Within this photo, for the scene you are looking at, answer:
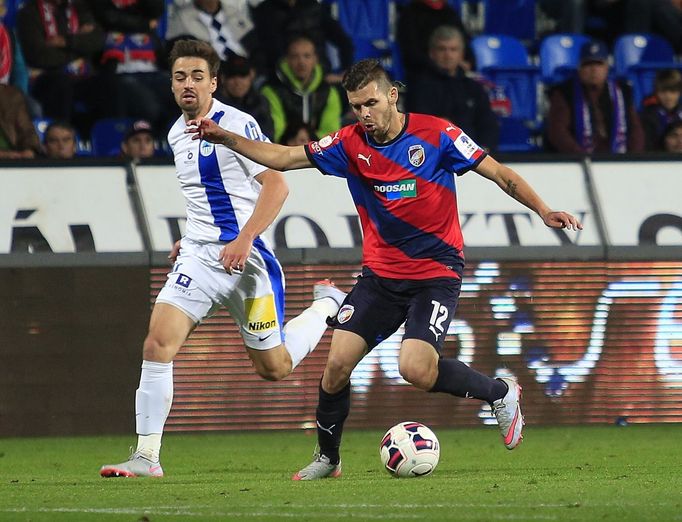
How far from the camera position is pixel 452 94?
42.0ft

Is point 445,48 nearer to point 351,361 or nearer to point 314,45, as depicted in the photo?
point 314,45

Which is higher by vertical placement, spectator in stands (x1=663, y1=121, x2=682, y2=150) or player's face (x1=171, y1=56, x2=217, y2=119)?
player's face (x1=171, y1=56, x2=217, y2=119)

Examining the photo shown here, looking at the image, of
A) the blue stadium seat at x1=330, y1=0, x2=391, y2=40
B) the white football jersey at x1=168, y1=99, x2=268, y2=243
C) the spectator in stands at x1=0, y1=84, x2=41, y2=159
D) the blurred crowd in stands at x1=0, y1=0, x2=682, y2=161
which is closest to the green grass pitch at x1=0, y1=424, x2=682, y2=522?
the white football jersey at x1=168, y1=99, x2=268, y2=243

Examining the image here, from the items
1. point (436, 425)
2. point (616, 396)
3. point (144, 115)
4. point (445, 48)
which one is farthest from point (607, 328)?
point (144, 115)

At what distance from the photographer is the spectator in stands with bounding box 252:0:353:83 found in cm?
1338

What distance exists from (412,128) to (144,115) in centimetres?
560

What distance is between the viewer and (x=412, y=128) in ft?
24.7

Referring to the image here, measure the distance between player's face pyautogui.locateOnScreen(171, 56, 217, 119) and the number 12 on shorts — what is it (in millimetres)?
1596

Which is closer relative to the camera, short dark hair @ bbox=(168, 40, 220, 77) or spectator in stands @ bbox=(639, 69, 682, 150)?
short dark hair @ bbox=(168, 40, 220, 77)

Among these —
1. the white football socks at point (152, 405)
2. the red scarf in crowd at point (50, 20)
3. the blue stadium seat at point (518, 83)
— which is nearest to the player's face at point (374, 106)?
the white football socks at point (152, 405)

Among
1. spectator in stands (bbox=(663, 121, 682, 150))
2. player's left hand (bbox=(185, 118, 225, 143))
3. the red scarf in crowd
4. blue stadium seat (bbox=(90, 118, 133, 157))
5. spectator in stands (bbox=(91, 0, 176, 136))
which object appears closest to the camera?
player's left hand (bbox=(185, 118, 225, 143))

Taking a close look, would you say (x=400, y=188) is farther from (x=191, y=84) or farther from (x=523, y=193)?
(x=191, y=84)

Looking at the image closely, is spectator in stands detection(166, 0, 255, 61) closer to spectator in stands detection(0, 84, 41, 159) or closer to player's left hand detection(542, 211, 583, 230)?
spectator in stands detection(0, 84, 41, 159)

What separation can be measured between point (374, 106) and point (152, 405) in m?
1.88
